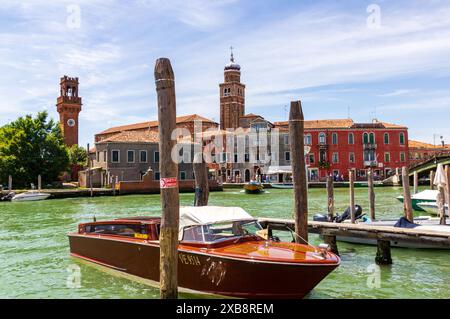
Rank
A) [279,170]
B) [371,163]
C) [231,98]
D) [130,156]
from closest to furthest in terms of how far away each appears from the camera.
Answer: [130,156]
[279,170]
[371,163]
[231,98]

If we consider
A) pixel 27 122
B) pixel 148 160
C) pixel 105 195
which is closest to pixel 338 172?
pixel 148 160

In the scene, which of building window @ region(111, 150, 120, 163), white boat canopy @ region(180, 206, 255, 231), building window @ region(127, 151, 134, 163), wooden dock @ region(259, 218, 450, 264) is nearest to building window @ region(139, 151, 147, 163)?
building window @ region(127, 151, 134, 163)

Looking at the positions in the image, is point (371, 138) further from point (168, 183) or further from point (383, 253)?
point (168, 183)

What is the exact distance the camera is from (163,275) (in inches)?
262

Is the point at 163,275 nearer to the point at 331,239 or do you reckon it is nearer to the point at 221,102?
the point at 331,239

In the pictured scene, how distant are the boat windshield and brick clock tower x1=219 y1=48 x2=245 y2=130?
64224 millimetres

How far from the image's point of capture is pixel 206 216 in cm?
811

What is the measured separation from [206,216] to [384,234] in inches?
180

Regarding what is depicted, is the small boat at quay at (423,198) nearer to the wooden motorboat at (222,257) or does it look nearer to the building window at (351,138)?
the wooden motorboat at (222,257)

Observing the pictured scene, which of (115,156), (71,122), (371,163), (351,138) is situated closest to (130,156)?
(115,156)

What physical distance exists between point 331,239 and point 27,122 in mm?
41694

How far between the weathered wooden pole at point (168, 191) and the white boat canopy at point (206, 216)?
4.63ft

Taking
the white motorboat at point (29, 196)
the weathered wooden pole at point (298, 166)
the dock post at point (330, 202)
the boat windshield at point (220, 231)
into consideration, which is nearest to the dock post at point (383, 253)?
the weathered wooden pole at point (298, 166)

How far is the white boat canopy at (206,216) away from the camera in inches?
316
